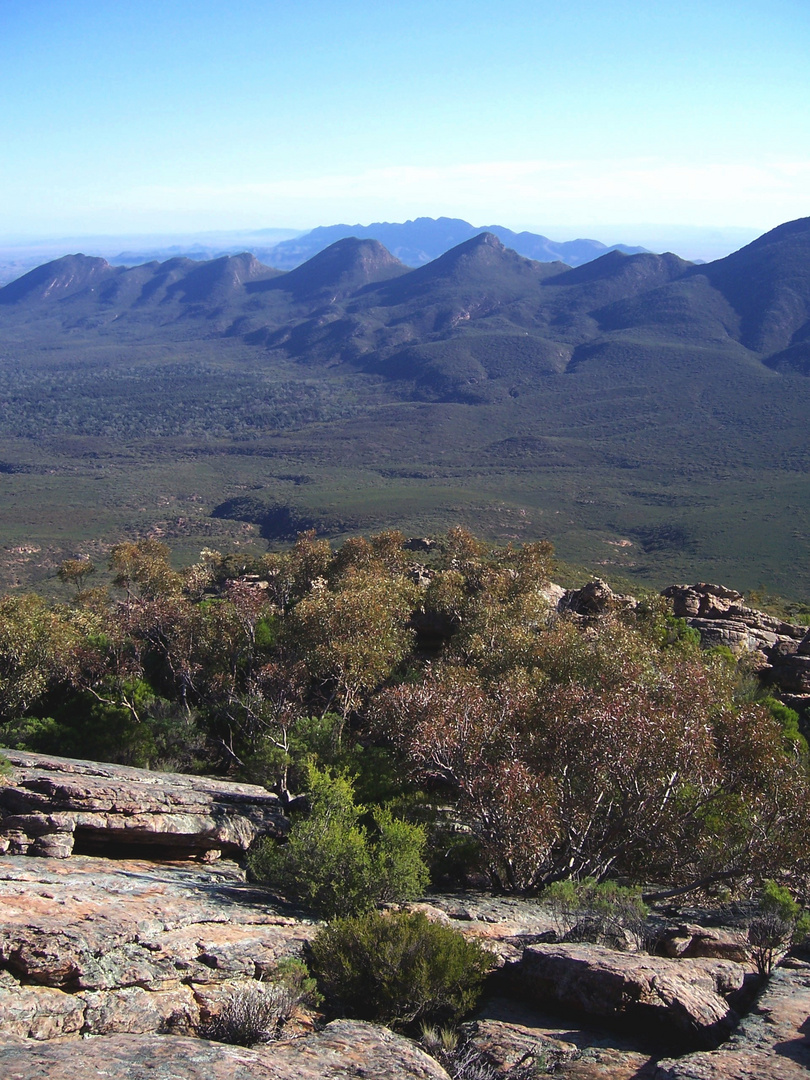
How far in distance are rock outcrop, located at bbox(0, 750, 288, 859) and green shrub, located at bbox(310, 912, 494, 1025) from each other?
5.21 metres

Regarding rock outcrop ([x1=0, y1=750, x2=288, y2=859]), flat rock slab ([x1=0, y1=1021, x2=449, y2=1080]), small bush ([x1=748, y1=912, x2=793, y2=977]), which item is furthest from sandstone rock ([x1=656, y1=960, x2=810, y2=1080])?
rock outcrop ([x1=0, y1=750, x2=288, y2=859])

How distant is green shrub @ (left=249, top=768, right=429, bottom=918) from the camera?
13.1m

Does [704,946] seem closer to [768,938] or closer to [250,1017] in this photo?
[768,938]

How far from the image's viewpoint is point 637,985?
33.2 feet

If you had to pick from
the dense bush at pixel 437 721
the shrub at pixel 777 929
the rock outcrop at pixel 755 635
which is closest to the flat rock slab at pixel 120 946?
the dense bush at pixel 437 721

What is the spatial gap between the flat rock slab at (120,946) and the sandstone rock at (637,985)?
11.8 ft

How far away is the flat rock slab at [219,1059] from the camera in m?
8.04

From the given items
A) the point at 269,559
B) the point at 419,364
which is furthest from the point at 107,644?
the point at 419,364

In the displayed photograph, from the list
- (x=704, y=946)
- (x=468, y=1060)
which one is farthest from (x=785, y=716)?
(x=468, y=1060)

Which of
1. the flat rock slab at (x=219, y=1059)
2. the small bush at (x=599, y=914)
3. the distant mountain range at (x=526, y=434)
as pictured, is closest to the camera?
the flat rock slab at (x=219, y=1059)

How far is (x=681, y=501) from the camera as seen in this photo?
93750 mm

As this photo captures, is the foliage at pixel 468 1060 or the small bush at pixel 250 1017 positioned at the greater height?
the small bush at pixel 250 1017

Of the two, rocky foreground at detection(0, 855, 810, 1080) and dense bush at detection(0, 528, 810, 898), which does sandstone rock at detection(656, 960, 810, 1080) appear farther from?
dense bush at detection(0, 528, 810, 898)

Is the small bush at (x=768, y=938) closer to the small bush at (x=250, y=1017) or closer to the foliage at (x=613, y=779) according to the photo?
the foliage at (x=613, y=779)
